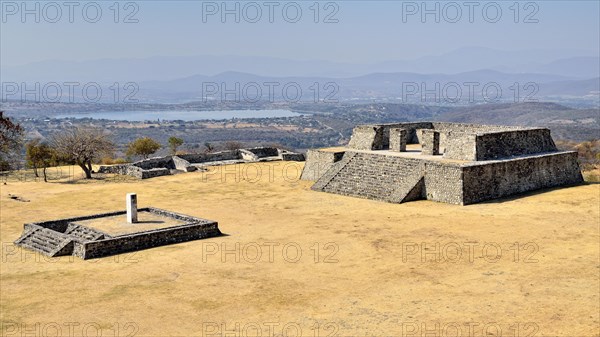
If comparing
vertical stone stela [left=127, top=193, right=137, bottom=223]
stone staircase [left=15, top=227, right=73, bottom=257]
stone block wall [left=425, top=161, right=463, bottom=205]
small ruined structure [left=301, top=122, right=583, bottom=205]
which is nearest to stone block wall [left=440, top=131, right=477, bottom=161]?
small ruined structure [left=301, top=122, right=583, bottom=205]

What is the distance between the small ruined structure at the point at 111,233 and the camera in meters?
18.2

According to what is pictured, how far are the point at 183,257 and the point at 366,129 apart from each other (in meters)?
15.0

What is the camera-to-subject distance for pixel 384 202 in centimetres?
2512

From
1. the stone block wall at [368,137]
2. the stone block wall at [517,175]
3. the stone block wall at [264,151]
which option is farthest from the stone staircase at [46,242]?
the stone block wall at [264,151]

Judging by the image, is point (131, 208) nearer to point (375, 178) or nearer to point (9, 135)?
point (375, 178)

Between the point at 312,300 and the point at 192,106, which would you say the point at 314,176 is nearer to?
the point at 312,300

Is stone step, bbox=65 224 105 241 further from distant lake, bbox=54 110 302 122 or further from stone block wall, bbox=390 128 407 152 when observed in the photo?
distant lake, bbox=54 110 302 122

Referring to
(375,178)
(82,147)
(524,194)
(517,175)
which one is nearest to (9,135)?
(82,147)

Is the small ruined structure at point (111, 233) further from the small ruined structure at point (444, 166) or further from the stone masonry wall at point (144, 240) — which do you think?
the small ruined structure at point (444, 166)

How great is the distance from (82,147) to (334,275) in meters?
21.5

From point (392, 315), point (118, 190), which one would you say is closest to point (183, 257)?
point (392, 315)

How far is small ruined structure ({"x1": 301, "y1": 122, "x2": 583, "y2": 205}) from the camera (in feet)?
81.4

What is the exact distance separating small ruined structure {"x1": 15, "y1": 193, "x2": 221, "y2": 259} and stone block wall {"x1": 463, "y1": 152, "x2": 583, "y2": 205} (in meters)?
10.1

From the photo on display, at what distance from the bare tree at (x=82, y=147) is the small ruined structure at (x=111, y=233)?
12.4 m
